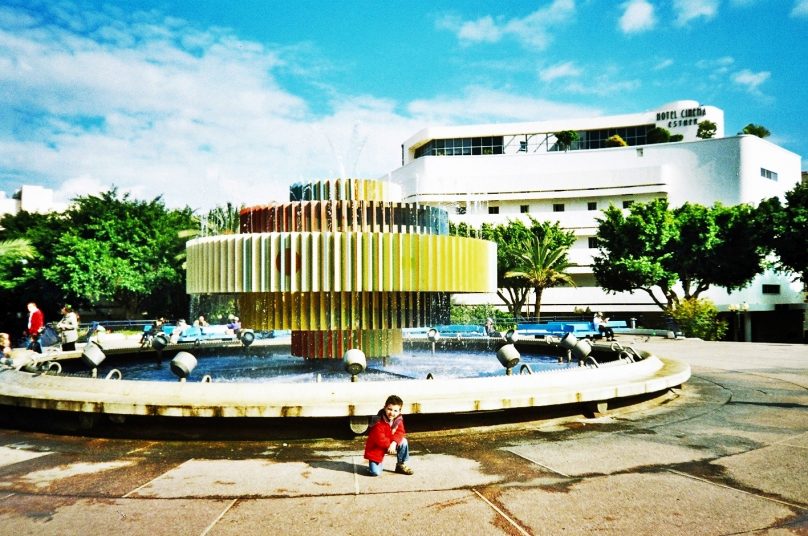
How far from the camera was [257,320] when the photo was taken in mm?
10852

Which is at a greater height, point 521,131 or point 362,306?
point 521,131

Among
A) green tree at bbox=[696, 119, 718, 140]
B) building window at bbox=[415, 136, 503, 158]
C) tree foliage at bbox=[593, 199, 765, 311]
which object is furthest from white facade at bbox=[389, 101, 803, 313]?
tree foliage at bbox=[593, 199, 765, 311]

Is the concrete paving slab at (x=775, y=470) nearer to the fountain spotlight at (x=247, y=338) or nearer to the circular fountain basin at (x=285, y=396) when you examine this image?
the circular fountain basin at (x=285, y=396)

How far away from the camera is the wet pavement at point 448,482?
15.0 ft

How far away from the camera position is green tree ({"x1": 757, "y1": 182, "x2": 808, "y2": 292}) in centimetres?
3397

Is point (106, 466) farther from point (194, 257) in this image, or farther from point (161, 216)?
point (161, 216)

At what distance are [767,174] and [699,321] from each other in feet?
94.7

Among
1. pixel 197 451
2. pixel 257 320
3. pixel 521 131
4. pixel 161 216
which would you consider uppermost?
pixel 521 131

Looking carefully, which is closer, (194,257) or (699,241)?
(194,257)

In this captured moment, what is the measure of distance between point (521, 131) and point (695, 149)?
17.3m

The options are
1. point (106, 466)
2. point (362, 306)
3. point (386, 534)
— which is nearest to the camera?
point (386, 534)

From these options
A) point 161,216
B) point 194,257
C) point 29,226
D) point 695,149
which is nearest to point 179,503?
point 194,257

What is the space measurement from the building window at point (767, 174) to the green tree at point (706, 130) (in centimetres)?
Answer: 804

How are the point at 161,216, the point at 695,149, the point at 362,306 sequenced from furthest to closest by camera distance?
1. the point at 695,149
2. the point at 161,216
3. the point at 362,306
